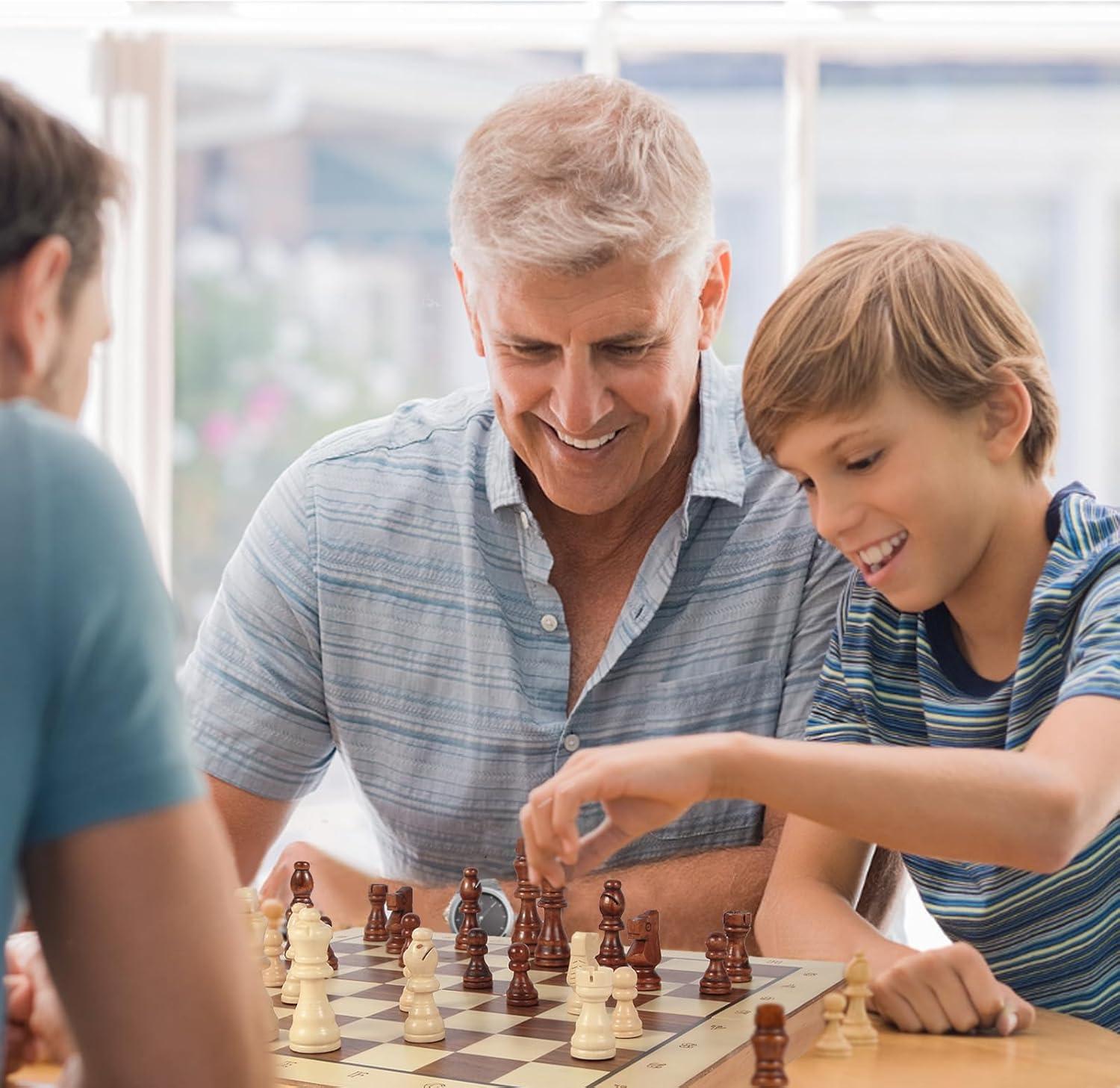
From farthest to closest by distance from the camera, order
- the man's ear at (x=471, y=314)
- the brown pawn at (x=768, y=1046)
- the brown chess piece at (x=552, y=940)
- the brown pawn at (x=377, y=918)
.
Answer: the man's ear at (x=471, y=314) → the brown pawn at (x=377, y=918) → the brown chess piece at (x=552, y=940) → the brown pawn at (x=768, y=1046)

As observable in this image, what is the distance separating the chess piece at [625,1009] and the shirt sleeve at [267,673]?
930 millimetres

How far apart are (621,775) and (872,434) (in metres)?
0.65

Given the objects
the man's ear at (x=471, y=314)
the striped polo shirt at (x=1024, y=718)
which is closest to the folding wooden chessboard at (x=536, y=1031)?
the striped polo shirt at (x=1024, y=718)

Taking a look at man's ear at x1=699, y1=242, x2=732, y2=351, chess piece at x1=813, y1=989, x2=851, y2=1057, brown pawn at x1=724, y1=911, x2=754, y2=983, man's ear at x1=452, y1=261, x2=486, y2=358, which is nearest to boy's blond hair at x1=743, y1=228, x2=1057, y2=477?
man's ear at x1=699, y1=242, x2=732, y2=351

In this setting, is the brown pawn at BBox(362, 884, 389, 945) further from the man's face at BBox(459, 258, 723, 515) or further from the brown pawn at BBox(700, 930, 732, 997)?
the man's face at BBox(459, 258, 723, 515)

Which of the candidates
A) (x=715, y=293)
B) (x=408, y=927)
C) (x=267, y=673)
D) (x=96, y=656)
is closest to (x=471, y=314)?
(x=715, y=293)

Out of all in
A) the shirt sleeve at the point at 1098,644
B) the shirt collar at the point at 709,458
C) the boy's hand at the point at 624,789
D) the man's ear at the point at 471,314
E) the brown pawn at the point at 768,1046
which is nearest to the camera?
the brown pawn at the point at 768,1046

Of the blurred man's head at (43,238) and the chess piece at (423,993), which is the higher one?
the blurred man's head at (43,238)

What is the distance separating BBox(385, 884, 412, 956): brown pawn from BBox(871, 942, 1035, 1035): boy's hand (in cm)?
62

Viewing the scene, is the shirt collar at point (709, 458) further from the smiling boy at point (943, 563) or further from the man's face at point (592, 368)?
the smiling boy at point (943, 563)

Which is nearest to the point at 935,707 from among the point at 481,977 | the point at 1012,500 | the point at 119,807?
the point at 1012,500

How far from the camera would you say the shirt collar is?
2.27m

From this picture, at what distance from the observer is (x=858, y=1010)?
152cm

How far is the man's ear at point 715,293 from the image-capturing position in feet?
7.38
